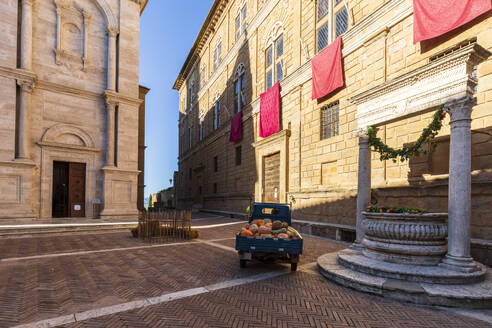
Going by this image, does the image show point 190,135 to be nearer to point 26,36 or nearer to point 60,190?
point 60,190

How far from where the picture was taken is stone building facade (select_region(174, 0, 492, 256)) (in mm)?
7387

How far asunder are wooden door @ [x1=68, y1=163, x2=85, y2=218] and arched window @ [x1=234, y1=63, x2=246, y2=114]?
13.5 m

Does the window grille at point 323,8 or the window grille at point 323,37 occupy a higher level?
the window grille at point 323,8

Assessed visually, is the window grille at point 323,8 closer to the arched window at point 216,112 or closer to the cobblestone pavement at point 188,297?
the cobblestone pavement at point 188,297

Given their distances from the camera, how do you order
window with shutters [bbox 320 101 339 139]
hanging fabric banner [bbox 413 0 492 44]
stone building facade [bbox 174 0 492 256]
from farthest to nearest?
window with shutters [bbox 320 101 339 139] < hanging fabric banner [bbox 413 0 492 44] < stone building facade [bbox 174 0 492 256]

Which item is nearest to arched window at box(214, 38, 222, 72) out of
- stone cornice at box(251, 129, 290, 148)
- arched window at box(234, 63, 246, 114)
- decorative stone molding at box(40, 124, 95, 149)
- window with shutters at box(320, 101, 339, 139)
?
arched window at box(234, 63, 246, 114)

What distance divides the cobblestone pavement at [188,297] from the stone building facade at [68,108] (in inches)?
325

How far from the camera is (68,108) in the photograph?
54.2 ft

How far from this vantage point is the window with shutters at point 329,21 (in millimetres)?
13359

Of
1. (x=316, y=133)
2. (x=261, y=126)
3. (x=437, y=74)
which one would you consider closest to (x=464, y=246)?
(x=437, y=74)

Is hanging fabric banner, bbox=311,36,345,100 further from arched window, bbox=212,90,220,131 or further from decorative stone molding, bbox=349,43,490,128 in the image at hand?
arched window, bbox=212,90,220,131

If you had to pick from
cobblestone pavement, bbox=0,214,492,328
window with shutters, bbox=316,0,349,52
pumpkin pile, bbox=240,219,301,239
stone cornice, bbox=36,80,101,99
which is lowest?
cobblestone pavement, bbox=0,214,492,328

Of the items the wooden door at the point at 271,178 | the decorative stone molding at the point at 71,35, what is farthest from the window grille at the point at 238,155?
the decorative stone molding at the point at 71,35

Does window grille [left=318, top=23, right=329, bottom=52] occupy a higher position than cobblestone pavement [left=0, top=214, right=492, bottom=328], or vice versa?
window grille [left=318, top=23, right=329, bottom=52]
